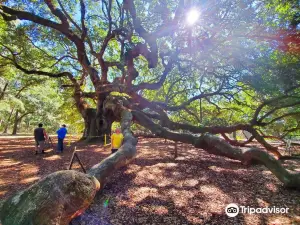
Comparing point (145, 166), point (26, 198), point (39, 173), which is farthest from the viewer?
point (145, 166)

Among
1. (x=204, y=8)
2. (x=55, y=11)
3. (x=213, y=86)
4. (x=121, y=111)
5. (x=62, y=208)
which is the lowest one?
(x=62, y=208)

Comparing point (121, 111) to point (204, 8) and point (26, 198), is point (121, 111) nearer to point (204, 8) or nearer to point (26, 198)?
point (204, 8)

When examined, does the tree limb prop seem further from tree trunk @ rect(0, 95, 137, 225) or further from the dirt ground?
tree trunk @ rect(0, 95, 137, 225)

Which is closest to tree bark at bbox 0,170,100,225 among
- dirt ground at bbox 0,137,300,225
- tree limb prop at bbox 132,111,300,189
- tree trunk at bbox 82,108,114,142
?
dirt ground at bbox 0,137,300,225

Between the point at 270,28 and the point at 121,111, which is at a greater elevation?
the point at 270,28

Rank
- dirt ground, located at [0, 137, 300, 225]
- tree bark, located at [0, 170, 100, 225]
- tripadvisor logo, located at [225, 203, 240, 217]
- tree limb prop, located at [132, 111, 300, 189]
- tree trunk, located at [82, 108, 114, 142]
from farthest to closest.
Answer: tree trunk, located at [82, 108, 114, 142] < tree limb prop, located at [132, 111, 300, 189] < tripadvisor logo, located at [225, 203, 240, 217] < dirt ground, located at [0, 137, 300, 225] < tree bark, located at [0, 170, 100, 225]

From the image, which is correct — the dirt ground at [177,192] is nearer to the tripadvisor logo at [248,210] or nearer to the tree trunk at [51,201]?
the tripadvisor logo at [248,210]

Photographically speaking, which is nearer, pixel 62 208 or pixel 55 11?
pixel 62 208

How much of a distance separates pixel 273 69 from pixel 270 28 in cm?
176

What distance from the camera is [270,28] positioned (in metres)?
8.66

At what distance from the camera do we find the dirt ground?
3574 millimetres

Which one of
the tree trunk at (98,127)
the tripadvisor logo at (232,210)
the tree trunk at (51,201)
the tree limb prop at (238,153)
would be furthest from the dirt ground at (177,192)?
the tree trunk at (98,127)

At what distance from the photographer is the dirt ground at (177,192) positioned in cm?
357

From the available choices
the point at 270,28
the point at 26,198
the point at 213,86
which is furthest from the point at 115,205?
the point at 213,86
